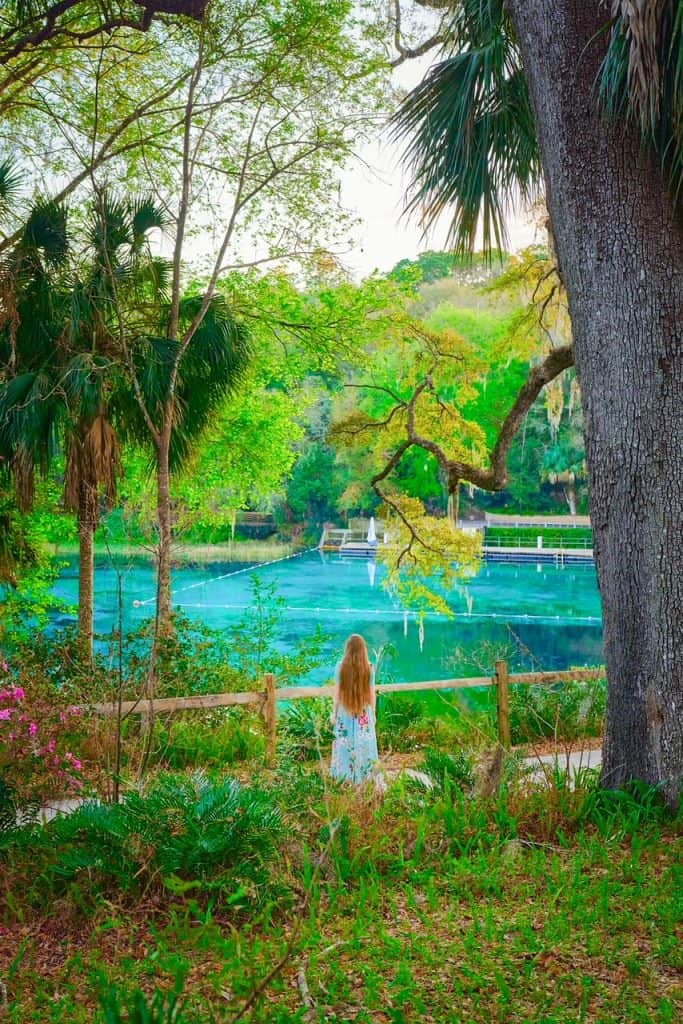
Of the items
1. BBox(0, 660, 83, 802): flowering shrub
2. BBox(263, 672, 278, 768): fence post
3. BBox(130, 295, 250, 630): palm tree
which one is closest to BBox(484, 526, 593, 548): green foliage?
BBox(130, 295, 250, 630): palm tree

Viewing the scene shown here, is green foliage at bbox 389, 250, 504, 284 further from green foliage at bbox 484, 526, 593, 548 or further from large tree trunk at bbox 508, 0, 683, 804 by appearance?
green foliage at bbox 484, 526, 593, 548

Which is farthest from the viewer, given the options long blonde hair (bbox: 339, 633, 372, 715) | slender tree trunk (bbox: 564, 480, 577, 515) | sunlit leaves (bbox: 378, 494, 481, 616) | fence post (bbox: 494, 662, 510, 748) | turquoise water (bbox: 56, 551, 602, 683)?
slender tree trunk (bbox: 564, 480, 577, 515)

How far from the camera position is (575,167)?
213 inches

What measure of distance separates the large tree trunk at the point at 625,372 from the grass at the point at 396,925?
0.54 meters

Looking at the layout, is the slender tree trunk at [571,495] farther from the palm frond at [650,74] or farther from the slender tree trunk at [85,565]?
the palm frond at [650,74]

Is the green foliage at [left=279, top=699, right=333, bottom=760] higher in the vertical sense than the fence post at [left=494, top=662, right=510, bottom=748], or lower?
lower

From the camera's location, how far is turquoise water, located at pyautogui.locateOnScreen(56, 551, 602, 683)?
2666 cm

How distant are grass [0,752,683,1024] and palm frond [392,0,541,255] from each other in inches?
A: 170

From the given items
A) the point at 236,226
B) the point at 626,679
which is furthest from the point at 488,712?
the point at 236,226

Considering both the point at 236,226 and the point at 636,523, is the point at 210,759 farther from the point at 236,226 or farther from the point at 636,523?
the point at 236,226

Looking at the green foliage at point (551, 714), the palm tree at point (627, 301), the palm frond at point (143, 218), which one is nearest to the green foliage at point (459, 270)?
the palm tree at point (627, 301)

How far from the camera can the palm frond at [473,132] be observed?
21.5ft

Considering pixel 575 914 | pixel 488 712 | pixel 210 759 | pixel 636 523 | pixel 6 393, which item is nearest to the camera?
pixel 575 914

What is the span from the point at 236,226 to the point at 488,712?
27.0 ft
